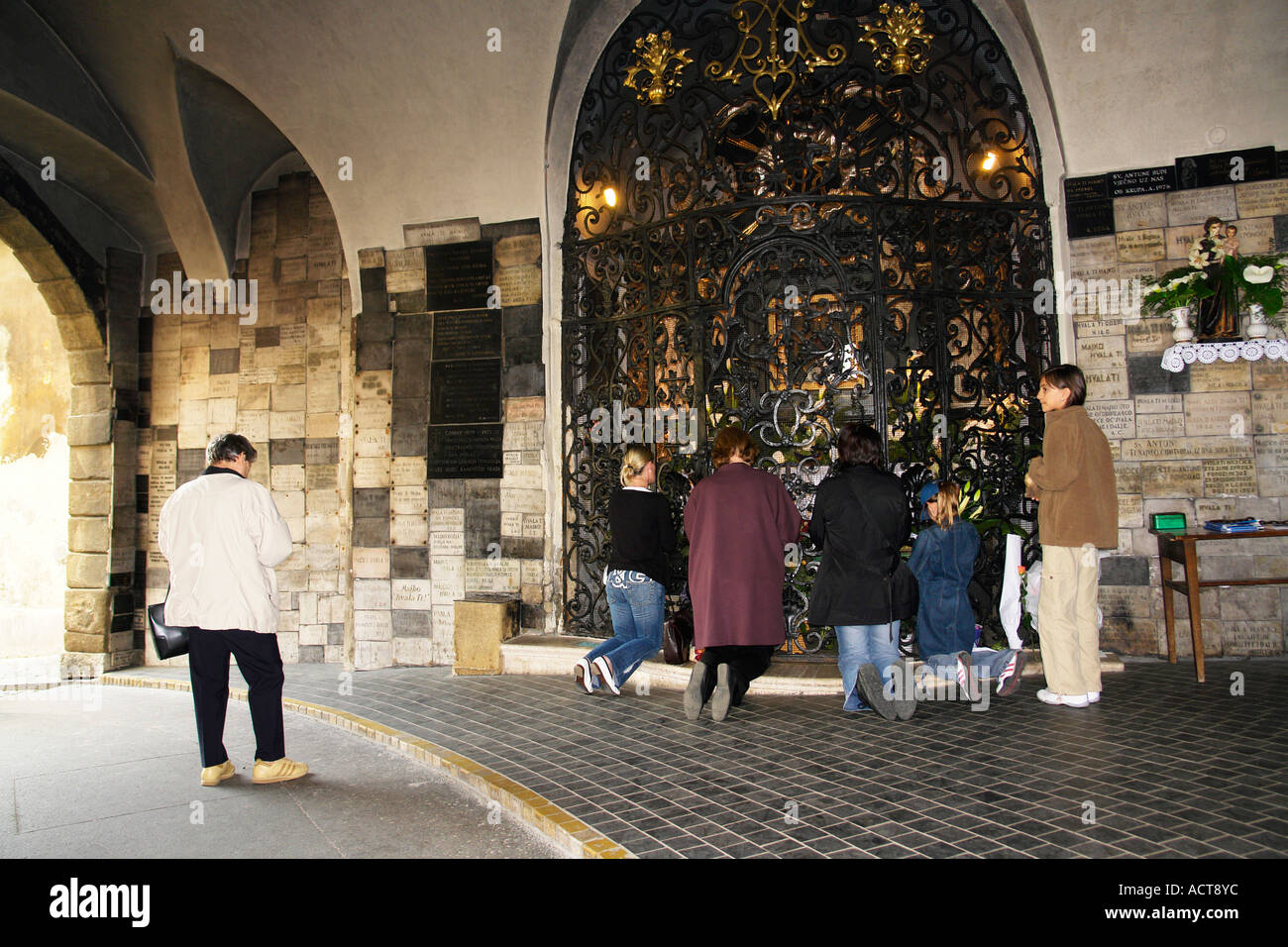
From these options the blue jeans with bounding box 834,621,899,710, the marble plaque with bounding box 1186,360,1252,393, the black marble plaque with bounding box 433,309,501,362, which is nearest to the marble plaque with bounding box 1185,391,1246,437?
the marble plaque with bounding box 1186,360,1252,393

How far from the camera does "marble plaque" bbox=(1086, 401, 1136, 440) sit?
250 inches

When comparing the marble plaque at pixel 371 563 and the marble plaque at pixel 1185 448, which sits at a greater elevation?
the marble plaque at pixel 1185 448

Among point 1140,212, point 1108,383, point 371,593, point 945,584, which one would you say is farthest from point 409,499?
point 1140,212

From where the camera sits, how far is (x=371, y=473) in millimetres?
7875

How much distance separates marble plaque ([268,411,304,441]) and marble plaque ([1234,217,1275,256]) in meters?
8.20

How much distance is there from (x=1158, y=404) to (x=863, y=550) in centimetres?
300

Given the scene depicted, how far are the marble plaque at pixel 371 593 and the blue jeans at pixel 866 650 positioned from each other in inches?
169

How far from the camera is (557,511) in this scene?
7.29 meters

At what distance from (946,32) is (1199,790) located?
5592 millimetres

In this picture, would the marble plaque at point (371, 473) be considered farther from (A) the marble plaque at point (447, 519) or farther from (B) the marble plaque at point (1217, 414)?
(B) the marble plaque at point (1217, 414)

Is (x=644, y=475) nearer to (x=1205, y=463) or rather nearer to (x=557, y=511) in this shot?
(x=557, y=511)

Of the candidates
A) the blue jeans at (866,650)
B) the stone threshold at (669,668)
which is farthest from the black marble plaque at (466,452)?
the blue jeans at (866,650)

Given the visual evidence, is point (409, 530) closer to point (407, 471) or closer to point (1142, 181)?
point (407, 471)

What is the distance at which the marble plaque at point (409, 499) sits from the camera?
7637 millimetres
